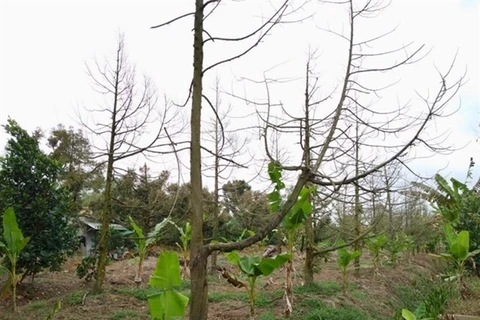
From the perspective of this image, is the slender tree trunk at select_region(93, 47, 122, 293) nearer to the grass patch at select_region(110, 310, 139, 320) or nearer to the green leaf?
the grass patch at select_region(110, 310, 139, 320)

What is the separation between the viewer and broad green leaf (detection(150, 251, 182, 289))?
360 centimetres

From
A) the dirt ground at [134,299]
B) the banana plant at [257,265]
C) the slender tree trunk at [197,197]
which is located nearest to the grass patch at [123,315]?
the dirt ground at [134,299]

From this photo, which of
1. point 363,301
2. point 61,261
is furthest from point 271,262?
point 61,261

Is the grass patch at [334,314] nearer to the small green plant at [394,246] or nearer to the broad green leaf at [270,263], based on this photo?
the broad green leaf at [270,263]

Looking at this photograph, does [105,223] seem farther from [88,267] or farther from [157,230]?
[157,230]

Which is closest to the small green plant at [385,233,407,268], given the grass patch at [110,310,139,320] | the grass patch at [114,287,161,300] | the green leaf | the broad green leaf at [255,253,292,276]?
the grass patch at [114,287,161,300]

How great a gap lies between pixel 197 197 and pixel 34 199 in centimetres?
707

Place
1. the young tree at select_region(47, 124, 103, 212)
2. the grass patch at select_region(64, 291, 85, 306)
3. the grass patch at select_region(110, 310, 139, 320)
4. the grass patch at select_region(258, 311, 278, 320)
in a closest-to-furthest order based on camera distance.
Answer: the grass patch at select_region(258, 311, 278, 320) → the grass patch at select_region(110, 310, 139, 320) → the grass patch at select_region(64, 291, 85, 306) → the young tree at select_region(47, 124, 103, 212)

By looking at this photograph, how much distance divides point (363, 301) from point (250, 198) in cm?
339

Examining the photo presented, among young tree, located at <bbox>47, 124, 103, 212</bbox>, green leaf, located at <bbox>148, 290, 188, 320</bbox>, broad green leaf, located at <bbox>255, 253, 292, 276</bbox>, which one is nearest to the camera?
green leaf, located at <bbox>148, 290, 188, 320</bbox>

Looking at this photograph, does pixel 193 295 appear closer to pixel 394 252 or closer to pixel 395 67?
pixel 395 67

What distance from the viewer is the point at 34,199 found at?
8.80 meters

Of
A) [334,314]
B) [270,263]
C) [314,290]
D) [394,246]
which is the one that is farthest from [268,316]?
[394,246]

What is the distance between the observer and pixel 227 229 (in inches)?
731
